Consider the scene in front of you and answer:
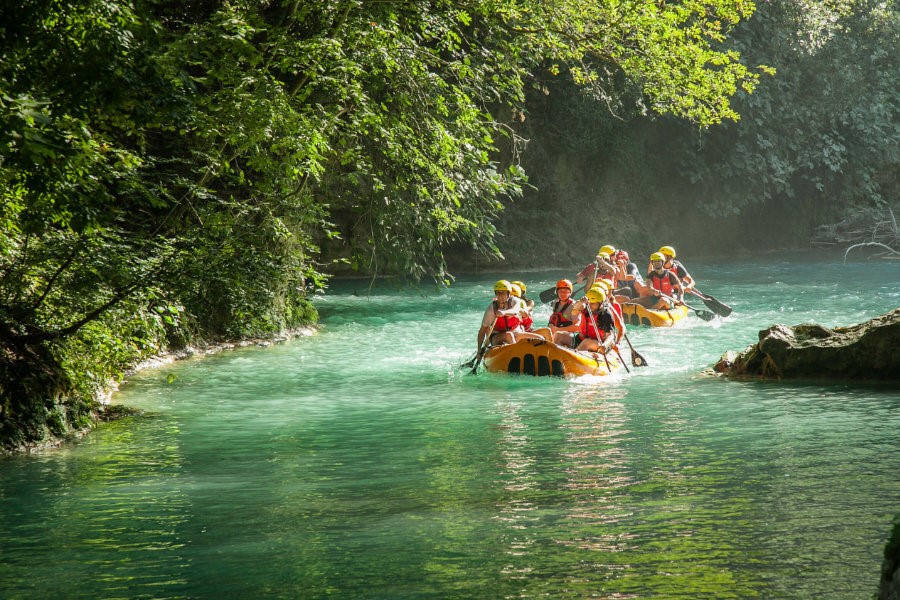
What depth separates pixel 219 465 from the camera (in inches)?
332

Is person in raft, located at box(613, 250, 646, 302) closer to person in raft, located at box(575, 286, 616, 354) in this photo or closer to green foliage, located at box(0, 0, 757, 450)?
green foliage, located at box(0, 0, 757, 450)

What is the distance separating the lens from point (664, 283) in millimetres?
19406

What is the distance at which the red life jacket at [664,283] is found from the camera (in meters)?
19.4

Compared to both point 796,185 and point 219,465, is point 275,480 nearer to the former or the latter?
point 219,465

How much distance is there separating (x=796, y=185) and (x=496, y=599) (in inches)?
1247

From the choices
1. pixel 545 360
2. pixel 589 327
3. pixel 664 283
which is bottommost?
pixel 545 360

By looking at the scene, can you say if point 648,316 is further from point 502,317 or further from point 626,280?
point 502,317

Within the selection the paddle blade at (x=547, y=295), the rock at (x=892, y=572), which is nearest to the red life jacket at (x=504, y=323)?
the paddle blade at (x=547, y=295)

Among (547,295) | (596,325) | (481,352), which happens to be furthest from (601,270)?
(481,352)

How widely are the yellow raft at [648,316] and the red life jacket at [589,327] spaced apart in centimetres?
490

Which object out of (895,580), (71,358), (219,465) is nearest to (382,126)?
(71,358)

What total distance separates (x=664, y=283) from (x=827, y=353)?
7359mm

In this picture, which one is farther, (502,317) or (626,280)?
(626,280)

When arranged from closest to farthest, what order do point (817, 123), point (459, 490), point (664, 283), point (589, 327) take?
1. point (459, 490)
2. point (589, 327)
3. point (664, 283)
4. point (817, 123)
